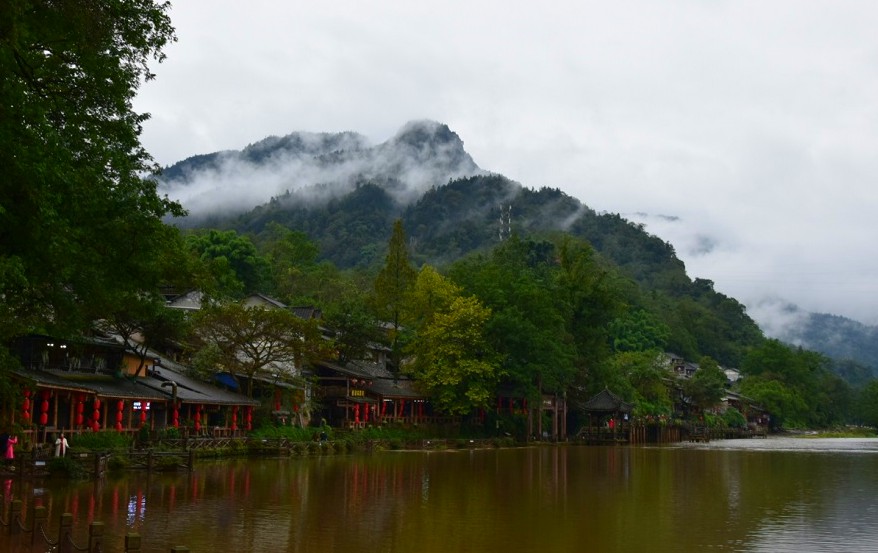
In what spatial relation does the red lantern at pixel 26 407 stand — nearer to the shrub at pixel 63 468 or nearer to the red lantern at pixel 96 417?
the shrub at pixel 63 468

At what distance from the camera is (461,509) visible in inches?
1149

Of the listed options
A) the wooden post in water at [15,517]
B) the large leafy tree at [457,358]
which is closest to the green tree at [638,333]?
the large leafy tree at [457,358]

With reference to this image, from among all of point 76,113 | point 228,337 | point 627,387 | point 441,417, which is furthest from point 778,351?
point 76,113

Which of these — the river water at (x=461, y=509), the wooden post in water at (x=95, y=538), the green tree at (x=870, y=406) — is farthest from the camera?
the green tree at (x=870, y=406)

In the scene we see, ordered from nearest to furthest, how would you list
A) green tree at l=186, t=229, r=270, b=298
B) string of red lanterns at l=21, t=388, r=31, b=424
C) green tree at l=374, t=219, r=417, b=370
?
string of red lanterns at l=21, t=388, r=31, b=424
green tree at l=374, t=219, r=417, b=370
green tree at l=186, t=229, r=270, b=298

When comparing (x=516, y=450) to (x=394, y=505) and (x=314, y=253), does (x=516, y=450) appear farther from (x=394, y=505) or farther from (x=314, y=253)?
(x=314, y=253)

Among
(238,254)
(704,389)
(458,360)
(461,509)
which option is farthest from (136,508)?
(704,389)

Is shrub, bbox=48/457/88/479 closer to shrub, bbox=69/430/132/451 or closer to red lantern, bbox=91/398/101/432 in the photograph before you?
shrub, bbox=69/430/132/451

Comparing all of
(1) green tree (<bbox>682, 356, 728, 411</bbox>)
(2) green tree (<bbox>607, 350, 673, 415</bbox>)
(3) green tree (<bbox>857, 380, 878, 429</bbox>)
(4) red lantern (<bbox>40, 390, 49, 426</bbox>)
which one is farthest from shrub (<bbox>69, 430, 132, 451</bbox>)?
(3) green tree (<bbox>857, 380, 878, 429</bbox>)

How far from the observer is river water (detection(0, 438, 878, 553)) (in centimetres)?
2225

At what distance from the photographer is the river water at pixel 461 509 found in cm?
2225

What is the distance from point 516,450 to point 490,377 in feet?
23.8

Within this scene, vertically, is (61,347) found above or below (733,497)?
above

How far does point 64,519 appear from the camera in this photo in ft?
53.8
